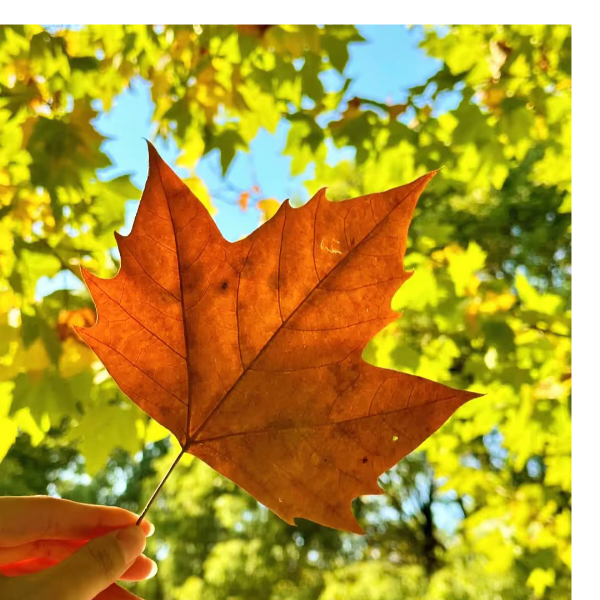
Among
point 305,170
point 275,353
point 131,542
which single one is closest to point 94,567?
point 131,542

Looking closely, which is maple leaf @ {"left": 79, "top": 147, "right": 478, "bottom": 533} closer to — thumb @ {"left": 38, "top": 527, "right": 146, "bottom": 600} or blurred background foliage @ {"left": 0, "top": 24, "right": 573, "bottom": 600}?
thumb @ {"left": 38, "top": 527, "right": 146, "bottom": 600}

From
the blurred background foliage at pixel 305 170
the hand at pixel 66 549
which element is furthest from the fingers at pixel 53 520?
the blurred background foliage at pixel 305 170

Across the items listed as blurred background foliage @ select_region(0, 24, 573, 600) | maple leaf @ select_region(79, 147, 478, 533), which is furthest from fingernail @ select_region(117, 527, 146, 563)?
blurred background foliage @ select_region(0, 24, 573, 600)

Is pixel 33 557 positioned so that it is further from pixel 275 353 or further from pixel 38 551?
pixel 275 353

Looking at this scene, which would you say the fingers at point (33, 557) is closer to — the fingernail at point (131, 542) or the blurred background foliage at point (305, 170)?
the fingernail at point (131, 542)

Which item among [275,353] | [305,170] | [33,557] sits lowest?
[33,557]
